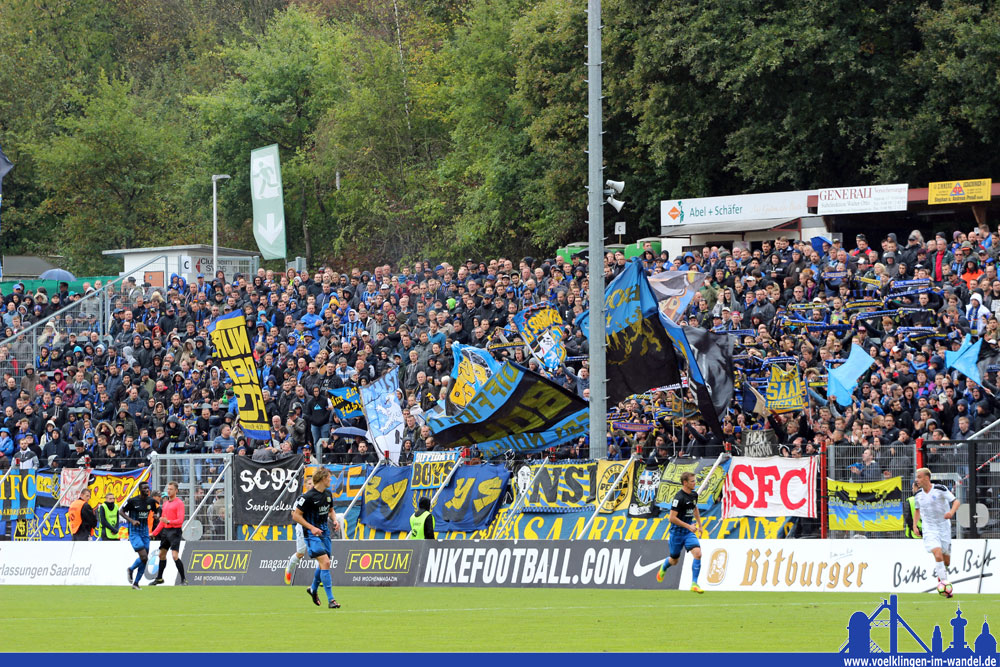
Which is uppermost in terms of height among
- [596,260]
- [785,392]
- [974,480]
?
[596,260]

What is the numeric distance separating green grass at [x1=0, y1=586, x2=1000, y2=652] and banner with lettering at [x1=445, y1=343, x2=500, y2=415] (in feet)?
17.8

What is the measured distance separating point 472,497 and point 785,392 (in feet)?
19.7

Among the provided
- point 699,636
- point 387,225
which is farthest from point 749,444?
point 387,225

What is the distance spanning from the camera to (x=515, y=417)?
26547 mm

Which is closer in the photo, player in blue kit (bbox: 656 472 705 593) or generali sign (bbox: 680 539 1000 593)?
generali sign (bbox: 680 539 1000 593)

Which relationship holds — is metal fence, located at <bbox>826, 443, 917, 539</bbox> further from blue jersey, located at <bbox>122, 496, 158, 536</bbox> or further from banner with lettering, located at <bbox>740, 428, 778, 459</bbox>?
blue jersey, located at <bbox>122, 496, 158, 536</bbox>

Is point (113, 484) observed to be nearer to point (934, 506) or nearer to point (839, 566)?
point (839, 566)

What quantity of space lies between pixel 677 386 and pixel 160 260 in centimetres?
3112

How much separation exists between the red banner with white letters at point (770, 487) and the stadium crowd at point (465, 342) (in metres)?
0.59

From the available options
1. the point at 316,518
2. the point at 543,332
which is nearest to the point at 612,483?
the point at 543,332

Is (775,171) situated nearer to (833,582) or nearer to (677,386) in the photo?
Result: (677,386)

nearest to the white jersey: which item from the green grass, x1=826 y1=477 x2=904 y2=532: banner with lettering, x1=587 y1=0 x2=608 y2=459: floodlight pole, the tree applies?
the green grass

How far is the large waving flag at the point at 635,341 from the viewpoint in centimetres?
2602

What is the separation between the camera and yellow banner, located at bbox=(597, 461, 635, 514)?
2456 cm
